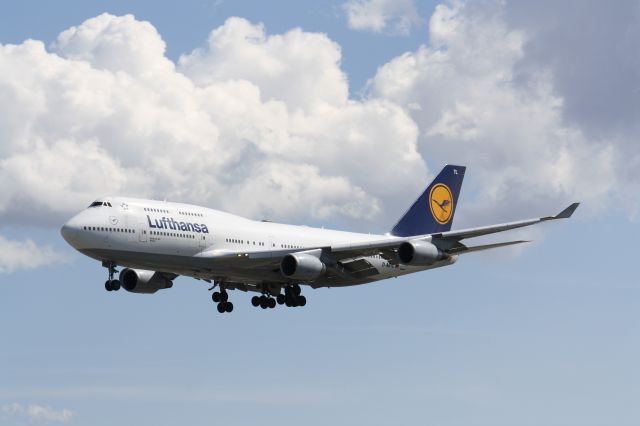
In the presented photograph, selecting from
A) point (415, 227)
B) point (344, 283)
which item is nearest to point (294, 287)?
point (344, 283)

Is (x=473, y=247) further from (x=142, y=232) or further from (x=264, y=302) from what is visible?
(x=142, y=232)

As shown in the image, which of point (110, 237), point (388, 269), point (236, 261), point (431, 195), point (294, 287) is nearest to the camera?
point (110, 237)

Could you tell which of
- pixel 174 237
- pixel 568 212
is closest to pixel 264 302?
pixel 174 237

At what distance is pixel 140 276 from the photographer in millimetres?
76750

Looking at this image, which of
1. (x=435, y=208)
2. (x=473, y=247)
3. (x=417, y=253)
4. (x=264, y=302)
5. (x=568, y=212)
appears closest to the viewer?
(x=568, y=212)

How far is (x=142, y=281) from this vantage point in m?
77.0

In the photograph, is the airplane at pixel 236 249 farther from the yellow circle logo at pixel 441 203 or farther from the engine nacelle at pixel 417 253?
the yellow circle logo at pixel 441 203

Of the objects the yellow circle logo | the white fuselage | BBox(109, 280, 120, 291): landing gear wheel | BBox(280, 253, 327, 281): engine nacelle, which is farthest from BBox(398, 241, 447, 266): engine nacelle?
BBox(109, 280, 120, 291): landing gear wheel

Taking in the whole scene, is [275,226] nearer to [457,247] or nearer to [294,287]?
[294,287]

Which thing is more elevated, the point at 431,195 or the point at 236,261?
the point at 431,195

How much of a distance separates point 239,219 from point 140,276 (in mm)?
8901

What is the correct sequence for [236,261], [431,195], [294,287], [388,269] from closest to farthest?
[236,261] < [294,287] < [388,269] < [431,195]

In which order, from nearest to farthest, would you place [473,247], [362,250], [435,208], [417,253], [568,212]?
1. [568,212]
2. [417,253]
3. [362,250]
4. [473,247]
5. [435,208]

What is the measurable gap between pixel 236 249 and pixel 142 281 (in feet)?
31.4
